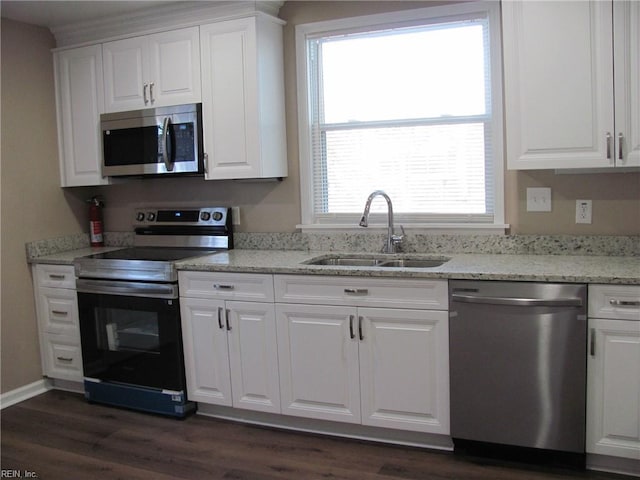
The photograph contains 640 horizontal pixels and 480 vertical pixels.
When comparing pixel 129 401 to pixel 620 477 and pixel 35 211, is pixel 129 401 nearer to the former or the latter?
pixel 35 211

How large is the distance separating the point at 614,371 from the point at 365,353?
1060mm

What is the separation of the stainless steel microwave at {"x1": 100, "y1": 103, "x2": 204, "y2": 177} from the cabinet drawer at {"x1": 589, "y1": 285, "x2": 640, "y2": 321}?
2.20 m

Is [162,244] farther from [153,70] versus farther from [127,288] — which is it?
[153,70]

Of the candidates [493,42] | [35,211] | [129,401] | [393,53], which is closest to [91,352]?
[129,401]

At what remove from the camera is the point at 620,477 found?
8.46ft

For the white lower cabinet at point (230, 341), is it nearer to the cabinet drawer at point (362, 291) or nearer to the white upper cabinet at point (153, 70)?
the cabinet drawer at point (362, 291)

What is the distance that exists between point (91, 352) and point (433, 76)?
2.52 m

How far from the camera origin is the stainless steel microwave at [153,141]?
3.60 m

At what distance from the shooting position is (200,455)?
2984 millimetres

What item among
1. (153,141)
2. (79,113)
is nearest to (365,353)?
(153,141)

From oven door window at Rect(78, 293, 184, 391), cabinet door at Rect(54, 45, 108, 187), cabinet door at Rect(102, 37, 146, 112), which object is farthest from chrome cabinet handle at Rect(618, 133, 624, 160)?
cabinet door at Rect(54, 45, 108, 187)

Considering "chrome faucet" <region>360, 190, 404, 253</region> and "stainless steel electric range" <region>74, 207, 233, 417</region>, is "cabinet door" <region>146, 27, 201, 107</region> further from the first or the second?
"chrome faucet" <region>360, 190, 404, 253</region>

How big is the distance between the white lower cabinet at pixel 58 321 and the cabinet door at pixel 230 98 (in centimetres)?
120

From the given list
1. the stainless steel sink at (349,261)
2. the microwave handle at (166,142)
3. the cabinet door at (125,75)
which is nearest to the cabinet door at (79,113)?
the cabinet door at (125,75)
